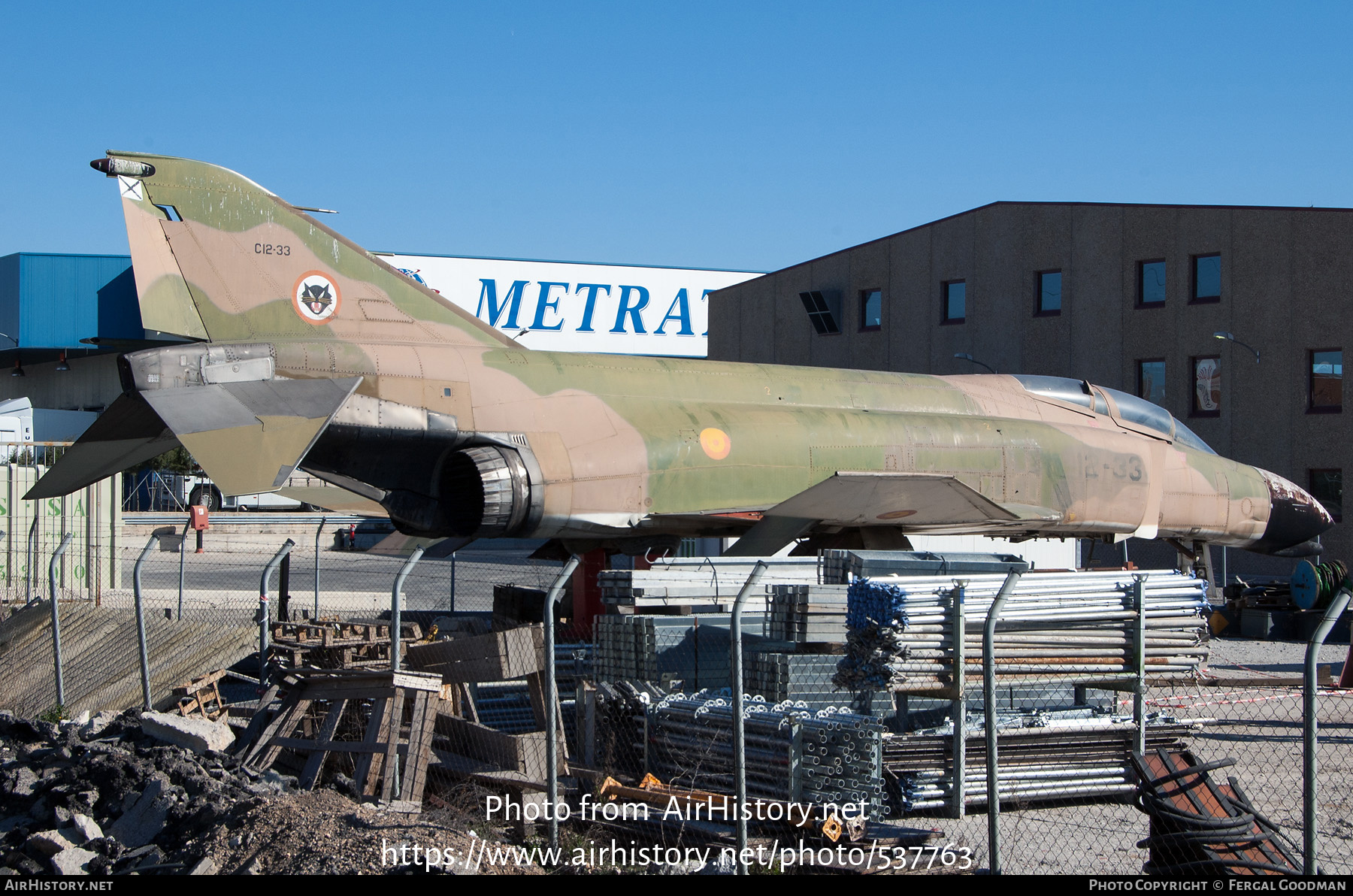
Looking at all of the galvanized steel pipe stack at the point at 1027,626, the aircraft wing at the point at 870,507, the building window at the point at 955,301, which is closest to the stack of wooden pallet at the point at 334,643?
the aircraft wing at the point at 870,507

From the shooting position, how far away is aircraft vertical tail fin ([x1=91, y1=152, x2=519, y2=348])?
10992mm

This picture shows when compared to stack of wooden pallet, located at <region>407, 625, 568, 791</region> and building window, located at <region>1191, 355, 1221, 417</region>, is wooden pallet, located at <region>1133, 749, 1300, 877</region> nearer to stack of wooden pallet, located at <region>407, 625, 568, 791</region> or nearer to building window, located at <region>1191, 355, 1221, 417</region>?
stack of wooden pallet, located at <region>407, 625, 568, 791</region>

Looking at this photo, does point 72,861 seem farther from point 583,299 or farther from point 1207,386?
point 583,299

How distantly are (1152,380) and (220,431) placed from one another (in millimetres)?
24455

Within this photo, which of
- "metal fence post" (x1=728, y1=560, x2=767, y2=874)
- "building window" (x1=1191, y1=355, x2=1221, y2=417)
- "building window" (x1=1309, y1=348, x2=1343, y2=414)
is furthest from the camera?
"building window" (x1=1191, y1=355, x2=1221, y2=417)

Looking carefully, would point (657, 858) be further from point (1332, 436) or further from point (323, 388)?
point (1332, 436)

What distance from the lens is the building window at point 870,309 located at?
1309 inches

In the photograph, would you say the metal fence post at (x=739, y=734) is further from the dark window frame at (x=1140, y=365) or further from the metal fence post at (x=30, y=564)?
the dark window frame at (x=1140, y=365)

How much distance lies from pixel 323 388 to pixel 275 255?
5.70ft

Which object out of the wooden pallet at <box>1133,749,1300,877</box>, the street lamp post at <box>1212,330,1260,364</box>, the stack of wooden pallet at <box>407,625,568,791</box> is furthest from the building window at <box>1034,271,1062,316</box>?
the wooden pallet at <box>1133,749,1300,877</box>

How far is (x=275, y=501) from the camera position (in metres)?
47.0

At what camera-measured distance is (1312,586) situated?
19.3 m

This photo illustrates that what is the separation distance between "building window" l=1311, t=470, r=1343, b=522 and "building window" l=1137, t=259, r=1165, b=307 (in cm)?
542

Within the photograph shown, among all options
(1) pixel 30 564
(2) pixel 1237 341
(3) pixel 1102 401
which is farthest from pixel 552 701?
(2) pixel 1237 341
